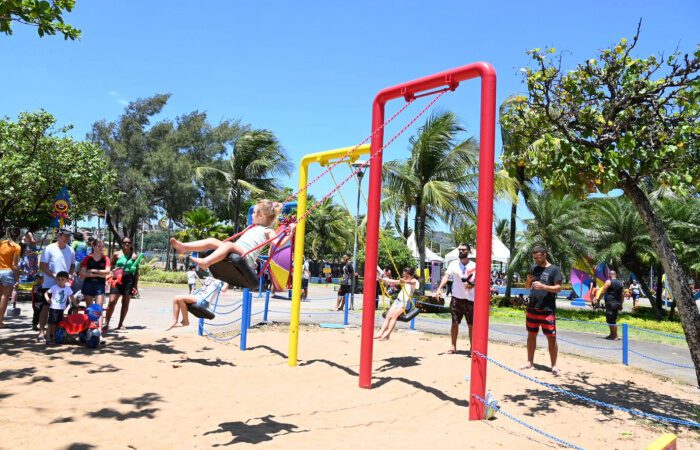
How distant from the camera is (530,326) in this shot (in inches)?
294

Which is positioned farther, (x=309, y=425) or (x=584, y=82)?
(x=584, y=82)

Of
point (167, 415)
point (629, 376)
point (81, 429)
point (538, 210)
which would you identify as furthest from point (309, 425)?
point (538, 210)

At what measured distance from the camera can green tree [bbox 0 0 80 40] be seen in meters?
6.14

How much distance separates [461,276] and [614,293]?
19.9 ft

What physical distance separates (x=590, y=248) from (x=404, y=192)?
941 centimetres

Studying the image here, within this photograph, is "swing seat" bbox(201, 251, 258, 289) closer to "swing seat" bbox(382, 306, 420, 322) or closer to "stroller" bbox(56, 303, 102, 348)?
"stroller" bbox(56, 303, 102, 348)

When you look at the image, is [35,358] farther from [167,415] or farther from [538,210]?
[538,210]

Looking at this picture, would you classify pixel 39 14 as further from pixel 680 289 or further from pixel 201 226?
pixel 201 226

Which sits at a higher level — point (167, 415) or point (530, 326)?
point (530, 326)

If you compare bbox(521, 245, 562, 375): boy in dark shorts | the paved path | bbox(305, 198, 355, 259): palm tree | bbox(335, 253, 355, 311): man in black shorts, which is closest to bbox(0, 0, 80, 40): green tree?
the paved path

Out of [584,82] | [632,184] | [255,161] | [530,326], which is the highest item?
[255,161]

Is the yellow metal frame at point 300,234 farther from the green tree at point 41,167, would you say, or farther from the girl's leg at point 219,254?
the green tree at point 41,167

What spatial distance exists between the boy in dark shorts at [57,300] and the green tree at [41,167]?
11277mm

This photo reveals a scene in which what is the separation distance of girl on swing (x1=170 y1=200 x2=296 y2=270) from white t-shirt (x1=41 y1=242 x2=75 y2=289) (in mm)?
3483
